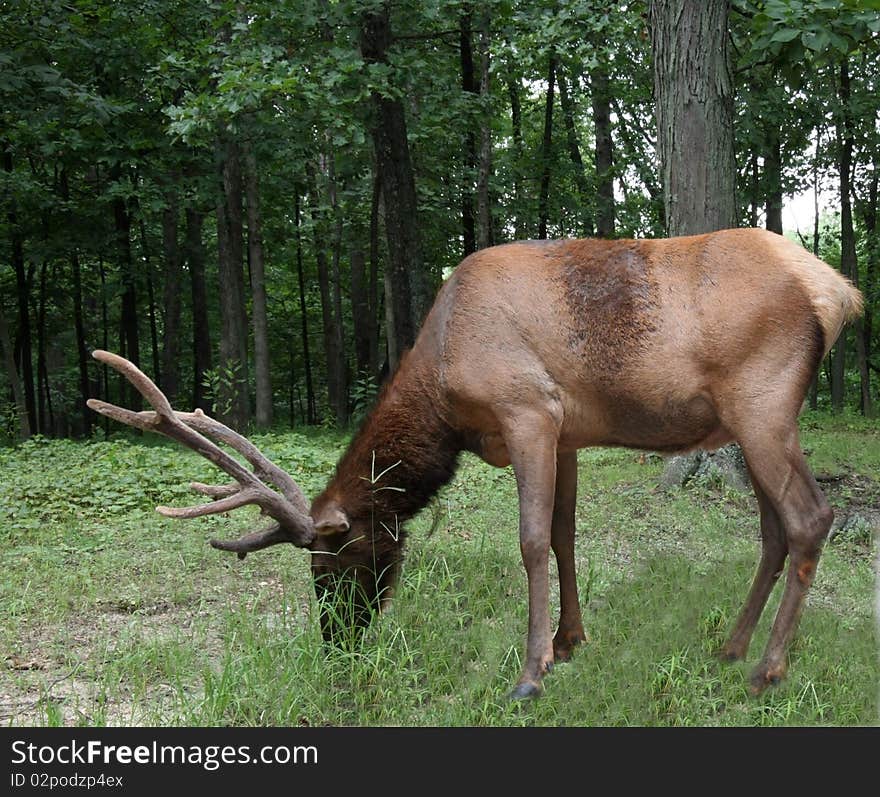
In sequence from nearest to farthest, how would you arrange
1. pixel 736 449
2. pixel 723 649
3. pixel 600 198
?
pixel 723 649 → pixel 736 449 → pixel 600 198

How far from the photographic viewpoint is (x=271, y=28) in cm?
1034

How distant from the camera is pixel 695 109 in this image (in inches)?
300

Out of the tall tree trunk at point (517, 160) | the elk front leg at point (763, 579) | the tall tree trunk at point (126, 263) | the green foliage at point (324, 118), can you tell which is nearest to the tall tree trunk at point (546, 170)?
the green foliage at point (324, 118)

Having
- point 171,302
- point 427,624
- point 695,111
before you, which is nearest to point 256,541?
point 427,624

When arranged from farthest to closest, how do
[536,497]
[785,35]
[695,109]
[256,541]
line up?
1. [695,109]
2. [785,35]
3. [256,541]
4. [536,497]

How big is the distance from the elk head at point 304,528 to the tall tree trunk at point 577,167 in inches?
549

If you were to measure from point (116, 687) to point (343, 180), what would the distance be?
15071 mm

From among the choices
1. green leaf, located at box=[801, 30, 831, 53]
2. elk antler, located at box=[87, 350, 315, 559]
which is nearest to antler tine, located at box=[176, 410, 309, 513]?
elk antler, located at box=[87, 350, 315, 559]

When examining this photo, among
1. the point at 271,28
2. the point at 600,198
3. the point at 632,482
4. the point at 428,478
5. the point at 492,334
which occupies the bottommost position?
the point at 632,482

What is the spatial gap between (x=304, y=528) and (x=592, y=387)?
4.79 feet

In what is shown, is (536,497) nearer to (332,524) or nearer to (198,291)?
(332,524)

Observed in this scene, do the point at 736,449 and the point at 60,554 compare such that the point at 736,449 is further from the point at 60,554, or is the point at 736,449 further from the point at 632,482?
the point at 60,554
